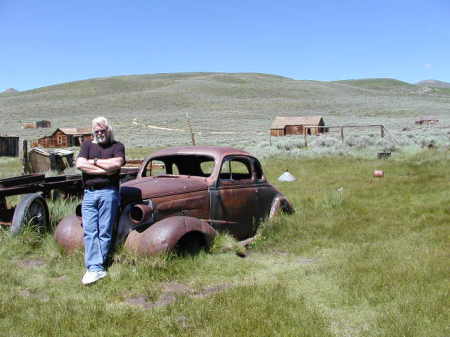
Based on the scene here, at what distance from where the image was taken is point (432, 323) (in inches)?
148

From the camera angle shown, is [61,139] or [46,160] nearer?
[46,160]

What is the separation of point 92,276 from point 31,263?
1467 millimetres

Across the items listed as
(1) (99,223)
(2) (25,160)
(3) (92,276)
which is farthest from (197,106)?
(3) (92,276)

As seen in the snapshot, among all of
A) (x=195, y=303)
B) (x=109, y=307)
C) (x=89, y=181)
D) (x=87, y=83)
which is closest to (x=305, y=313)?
(x=195, y=303)

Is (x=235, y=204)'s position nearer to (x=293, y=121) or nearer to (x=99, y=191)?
(x=99, y=191)

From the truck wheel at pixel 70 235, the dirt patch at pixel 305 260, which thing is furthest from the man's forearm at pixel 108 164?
the dirt patch at pixel 305 260

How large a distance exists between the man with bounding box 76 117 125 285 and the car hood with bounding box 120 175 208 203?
351mm

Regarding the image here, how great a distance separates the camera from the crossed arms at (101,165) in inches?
198

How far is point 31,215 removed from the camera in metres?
6.97

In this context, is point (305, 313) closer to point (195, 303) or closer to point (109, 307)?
point (195, 303)

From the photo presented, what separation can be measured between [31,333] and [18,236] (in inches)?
121

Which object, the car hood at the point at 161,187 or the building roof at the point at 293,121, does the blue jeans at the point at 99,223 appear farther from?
the building roof at the point at 293,121

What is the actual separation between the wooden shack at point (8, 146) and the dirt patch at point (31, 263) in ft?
85.8

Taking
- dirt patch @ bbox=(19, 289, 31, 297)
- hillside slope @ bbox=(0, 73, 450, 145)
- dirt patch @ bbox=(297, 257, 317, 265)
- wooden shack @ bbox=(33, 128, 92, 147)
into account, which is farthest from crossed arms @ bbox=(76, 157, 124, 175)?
hillside slope @ bbox=(0, 73, 450, 145)
